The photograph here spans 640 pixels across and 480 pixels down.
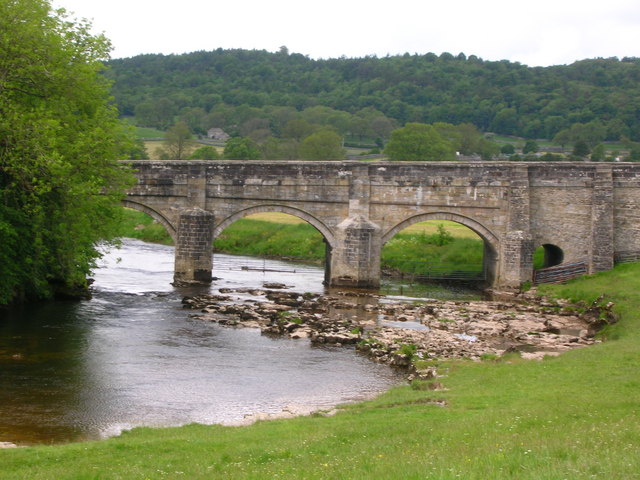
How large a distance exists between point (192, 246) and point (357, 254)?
8.48 m

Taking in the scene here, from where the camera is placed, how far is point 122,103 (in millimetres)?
133750

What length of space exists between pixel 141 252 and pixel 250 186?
635 inches

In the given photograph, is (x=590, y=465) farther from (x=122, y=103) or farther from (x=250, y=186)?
(x=122, y=103)

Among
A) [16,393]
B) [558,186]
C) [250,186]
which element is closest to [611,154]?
[558,186]

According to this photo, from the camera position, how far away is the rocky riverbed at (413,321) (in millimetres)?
26484

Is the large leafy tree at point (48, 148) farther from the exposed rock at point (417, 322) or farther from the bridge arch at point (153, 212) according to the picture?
the bridge arch at point (153, 212)

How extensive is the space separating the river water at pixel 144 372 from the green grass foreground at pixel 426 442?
200cm

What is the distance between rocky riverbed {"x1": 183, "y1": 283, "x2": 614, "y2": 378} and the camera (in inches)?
1043

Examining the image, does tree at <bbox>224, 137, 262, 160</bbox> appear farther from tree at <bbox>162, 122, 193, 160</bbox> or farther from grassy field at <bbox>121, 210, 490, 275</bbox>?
grassy field at <bbox>121, 210, 490, 275</bbox>

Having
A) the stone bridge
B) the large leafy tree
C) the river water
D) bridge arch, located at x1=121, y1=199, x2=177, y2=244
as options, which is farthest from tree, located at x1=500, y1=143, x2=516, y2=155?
the large leafy tree

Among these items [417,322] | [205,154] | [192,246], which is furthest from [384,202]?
[205,154]

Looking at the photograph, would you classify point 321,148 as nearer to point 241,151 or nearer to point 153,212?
point 241,151

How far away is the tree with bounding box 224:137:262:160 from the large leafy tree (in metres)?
59.7

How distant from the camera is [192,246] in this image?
40.8 meters
